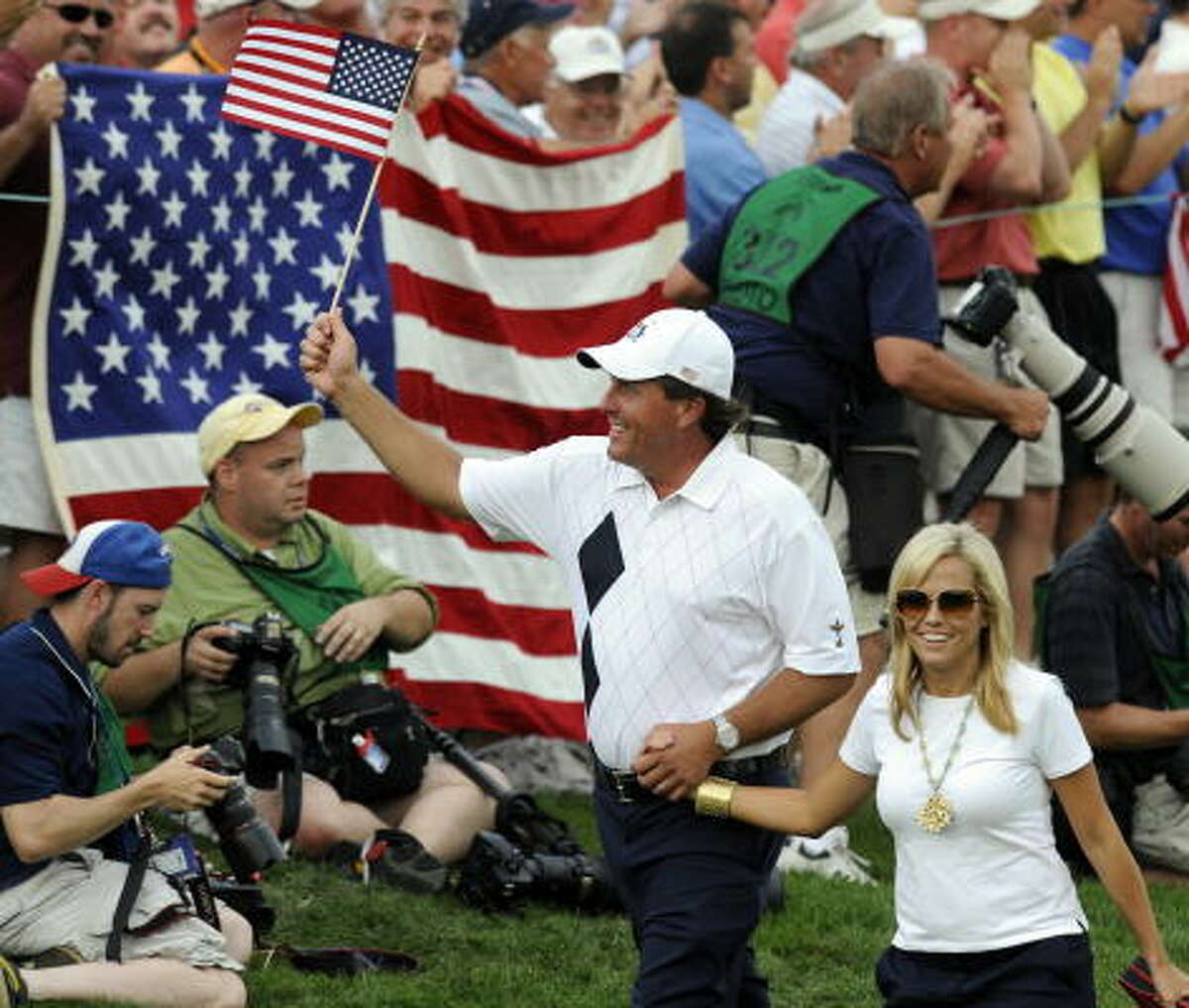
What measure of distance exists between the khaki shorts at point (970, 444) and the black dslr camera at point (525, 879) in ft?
8.43

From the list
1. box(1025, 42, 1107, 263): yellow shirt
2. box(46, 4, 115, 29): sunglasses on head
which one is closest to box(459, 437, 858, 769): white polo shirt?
box(46, 4, 115, 29): sunglasses on head

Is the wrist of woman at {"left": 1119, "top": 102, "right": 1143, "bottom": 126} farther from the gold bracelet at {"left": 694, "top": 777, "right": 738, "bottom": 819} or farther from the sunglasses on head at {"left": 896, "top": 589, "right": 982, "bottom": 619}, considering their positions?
the gold bracelet at {"left": 694, "top": 777, "right": 738, "bottom": 819}

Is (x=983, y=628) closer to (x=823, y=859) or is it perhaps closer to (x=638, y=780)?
(x=638, y=780)

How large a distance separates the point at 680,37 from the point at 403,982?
14.8ft

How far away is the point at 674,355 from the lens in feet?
21.8

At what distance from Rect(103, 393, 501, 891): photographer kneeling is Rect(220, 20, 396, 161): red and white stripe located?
58.4 inches

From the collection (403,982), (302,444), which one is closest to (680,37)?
(302,444)

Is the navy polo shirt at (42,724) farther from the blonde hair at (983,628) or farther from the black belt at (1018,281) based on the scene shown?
the black belt at (1018,281)

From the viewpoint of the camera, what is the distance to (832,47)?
1165 centimetres

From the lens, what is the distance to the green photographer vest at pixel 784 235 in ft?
30.0

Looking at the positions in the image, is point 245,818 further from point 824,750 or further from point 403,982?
point 824,750

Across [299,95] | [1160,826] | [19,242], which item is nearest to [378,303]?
[19,242]

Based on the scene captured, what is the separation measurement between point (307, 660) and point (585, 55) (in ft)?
11.8

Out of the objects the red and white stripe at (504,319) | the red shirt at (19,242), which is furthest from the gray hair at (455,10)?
the red shirt at (19,242)
